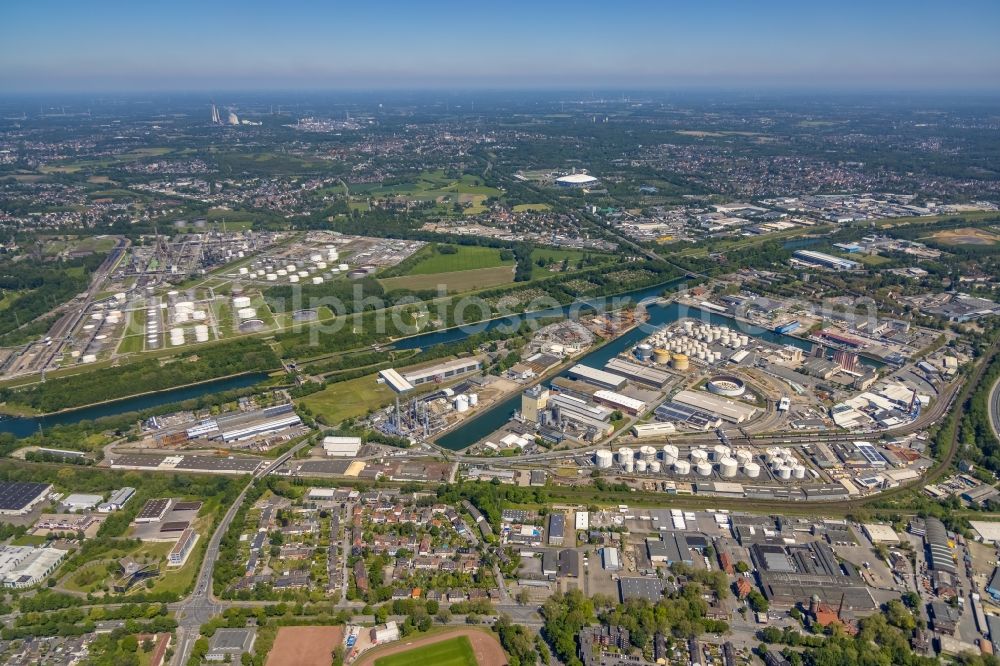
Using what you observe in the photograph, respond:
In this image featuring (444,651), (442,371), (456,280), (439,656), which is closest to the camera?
(439,656)

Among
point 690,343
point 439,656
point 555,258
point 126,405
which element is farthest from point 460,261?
point 439,656

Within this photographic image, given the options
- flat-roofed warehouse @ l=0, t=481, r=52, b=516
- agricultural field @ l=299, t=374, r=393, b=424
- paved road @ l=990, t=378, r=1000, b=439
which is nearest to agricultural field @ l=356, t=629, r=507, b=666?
agricultural field @ l=299, t=374, r=393, b=424

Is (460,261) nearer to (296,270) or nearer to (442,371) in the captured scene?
(296,270)

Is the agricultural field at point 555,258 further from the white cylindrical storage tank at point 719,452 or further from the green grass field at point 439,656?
the green grass field at point 439,656

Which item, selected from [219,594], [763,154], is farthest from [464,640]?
[763,154]

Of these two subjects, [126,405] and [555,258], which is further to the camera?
[555,258]

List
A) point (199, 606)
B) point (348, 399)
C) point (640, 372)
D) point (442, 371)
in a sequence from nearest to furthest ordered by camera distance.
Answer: point (199, 606) < point (348, 399) < point (640, 372) < point (442, 371)
